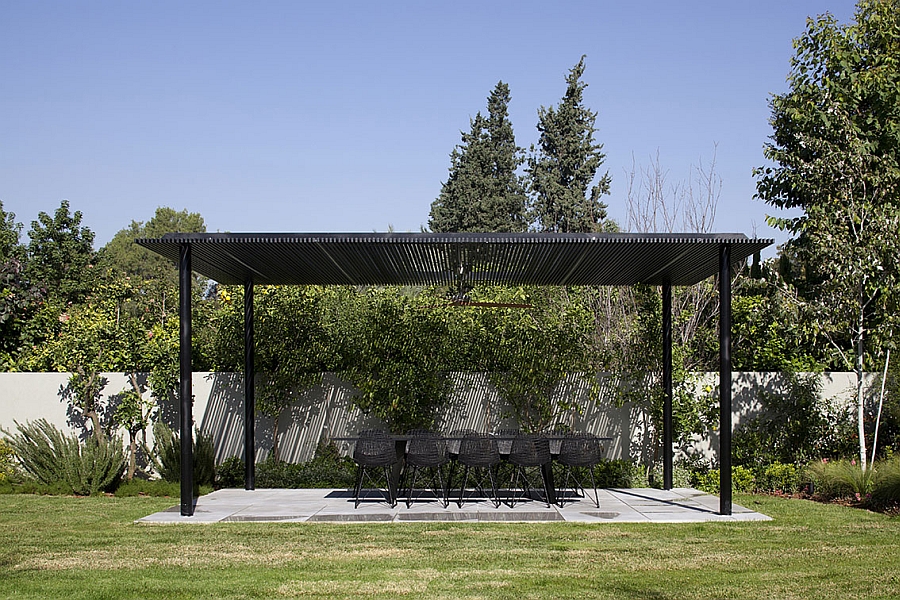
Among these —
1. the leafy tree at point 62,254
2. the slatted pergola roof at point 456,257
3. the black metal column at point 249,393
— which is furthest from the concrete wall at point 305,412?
the leafy tree at point 62,254

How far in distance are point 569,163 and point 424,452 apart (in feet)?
67.3

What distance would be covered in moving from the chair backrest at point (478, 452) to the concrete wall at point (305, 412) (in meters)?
2.56

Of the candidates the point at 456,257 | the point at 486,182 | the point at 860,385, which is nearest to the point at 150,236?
the point at 486,182

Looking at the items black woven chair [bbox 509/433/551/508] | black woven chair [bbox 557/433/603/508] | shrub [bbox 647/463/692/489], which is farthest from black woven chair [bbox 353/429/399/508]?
shrub [bbox 647/463/692/489]

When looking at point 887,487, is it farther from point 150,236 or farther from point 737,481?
point 150,236

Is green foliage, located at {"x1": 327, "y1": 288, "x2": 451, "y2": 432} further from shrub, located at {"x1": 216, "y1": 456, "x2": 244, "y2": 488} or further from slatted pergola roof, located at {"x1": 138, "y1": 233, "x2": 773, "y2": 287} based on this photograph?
shrub, located at {"x1": 216, "y1": 456, "x2": 244, "y2": 488}

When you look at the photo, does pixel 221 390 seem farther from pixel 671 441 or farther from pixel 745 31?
pixel 745 31

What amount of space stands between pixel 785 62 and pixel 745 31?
43.1 inches

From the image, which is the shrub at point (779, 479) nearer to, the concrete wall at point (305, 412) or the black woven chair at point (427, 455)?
the concrete wall at point (305, 412)

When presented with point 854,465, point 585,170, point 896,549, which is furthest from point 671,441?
point 585,170

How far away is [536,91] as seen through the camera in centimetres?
2873

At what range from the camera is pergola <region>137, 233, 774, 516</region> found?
28.0 ft

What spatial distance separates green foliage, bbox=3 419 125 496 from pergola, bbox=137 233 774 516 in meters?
1.68

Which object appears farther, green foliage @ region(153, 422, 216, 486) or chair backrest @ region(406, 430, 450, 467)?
green foliage @ region(153, 422, 216, 486)
